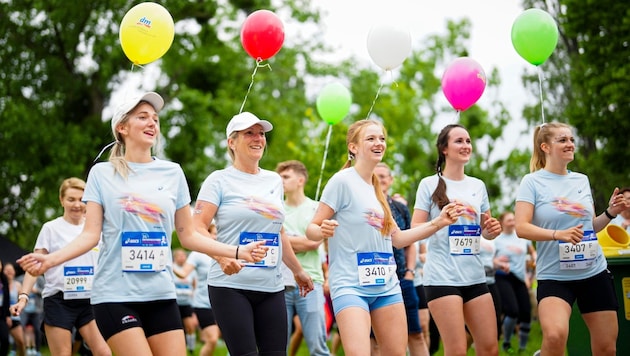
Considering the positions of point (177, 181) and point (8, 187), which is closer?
point (177, 181)

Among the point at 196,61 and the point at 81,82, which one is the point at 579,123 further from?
the point at 81,82

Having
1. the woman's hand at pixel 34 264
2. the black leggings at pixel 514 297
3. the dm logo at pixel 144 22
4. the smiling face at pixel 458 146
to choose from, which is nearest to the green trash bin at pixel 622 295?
the smiling face at pixel 458 146

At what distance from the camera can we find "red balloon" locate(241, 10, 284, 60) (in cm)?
778

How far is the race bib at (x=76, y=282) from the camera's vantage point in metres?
7.92

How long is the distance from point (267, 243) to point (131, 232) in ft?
3.96

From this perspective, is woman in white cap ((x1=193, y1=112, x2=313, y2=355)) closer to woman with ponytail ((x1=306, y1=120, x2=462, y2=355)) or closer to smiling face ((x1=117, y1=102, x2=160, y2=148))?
woman with ponytail ((x1=306, y1=120, x2=462, y2=355))

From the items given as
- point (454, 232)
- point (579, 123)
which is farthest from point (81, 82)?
point (454, 232)

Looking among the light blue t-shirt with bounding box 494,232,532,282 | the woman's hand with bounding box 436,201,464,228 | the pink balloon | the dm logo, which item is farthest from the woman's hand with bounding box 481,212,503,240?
the light blue t-shirt with bounding box 494,232,532,282

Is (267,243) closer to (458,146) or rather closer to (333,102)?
(458,146)

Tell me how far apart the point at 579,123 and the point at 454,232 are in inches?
441

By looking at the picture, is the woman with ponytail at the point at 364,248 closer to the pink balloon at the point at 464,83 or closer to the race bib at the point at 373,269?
the race bib at the point at 373,269

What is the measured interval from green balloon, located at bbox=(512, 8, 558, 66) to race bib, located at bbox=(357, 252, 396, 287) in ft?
10.3

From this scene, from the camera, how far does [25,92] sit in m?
22.2

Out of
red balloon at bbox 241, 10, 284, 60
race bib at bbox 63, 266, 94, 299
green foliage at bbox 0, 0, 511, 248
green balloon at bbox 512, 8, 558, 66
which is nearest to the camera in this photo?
red balloon at bbox 241, 10, 284, 60
